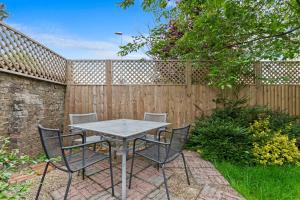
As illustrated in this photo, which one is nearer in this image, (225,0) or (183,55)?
(225,0)

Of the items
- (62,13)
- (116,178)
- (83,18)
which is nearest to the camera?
(116,178)

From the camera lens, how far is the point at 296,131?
10.9ft

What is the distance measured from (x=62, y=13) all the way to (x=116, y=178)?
215 inches

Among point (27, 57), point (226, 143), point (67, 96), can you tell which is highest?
point (27, 57)

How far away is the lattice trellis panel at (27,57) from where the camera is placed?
244 cm

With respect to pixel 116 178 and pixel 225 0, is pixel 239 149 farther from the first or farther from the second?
pixel 225 0

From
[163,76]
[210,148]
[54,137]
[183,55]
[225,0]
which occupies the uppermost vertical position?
[225,0]

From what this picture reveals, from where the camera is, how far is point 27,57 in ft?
9.44

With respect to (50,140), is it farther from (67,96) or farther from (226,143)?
(226,143)

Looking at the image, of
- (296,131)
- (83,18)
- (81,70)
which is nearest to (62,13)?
(83,18)

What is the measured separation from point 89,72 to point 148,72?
1.42m

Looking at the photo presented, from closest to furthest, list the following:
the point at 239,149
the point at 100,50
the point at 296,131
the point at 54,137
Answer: the point at 54,137
the point at 239,149
the point at 296,131
the point at 100,50

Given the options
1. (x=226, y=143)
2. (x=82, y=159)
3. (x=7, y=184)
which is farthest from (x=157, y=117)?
(x=7, y=184)

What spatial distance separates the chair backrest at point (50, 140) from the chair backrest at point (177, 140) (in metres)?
1.14
